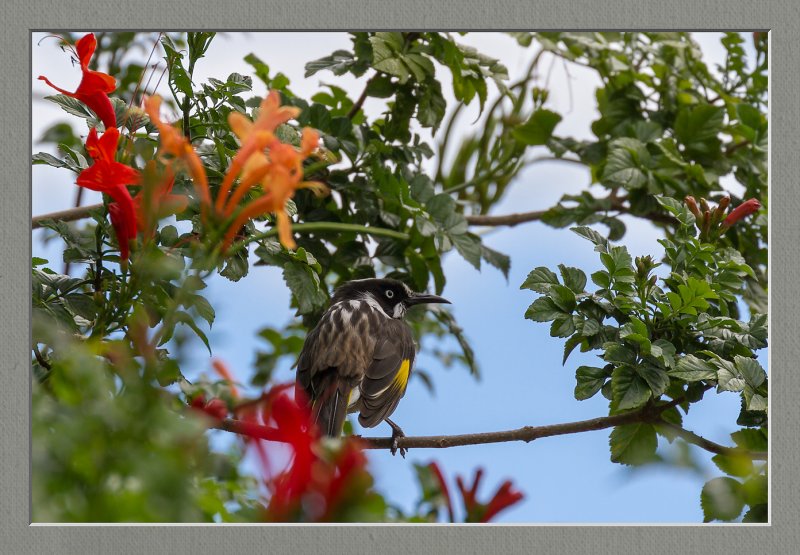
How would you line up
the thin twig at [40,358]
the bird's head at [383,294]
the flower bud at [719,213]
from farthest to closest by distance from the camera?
the bird's head at [383,294] → the flower bud at [719,213] → the thin twig at [40,358]

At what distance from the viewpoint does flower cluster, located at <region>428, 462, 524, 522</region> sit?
1.53m

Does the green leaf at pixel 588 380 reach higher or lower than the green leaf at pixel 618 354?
lower

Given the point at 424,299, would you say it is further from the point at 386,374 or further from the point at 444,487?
the point at 444,487

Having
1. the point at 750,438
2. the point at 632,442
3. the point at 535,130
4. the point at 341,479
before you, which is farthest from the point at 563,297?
the point at 535,130

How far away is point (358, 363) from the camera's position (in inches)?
136

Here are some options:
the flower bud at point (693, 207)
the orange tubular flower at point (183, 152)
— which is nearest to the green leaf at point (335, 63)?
the flower bud at point (693, 207)

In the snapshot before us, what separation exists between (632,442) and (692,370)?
13.1 inches

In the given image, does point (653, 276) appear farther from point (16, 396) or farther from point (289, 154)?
point (16, 396)

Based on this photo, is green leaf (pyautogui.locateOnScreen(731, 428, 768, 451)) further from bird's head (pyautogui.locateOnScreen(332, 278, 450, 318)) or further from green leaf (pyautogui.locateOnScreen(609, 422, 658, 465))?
bird's head (pyautogui.locateOnScreen(332, 278, 450, 318))

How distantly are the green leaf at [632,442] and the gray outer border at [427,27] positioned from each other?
0.43 metres

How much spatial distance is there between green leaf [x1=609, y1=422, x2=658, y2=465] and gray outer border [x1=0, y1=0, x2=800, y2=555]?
0.43 meters

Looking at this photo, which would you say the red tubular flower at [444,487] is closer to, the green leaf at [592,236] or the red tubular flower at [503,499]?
the red tubular flower at [503,499]

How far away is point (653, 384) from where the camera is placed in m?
2.45

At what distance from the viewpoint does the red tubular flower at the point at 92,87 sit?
219 centimetres
